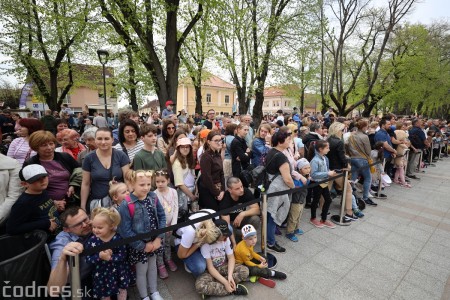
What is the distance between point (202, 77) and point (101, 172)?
1678 centimetres

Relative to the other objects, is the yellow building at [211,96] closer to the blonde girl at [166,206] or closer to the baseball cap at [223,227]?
the blonde girl at [166,206]

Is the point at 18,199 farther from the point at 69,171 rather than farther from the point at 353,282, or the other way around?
the point at 353,282

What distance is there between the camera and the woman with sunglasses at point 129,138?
361 cm

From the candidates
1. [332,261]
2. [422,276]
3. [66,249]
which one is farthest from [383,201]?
[66,249]

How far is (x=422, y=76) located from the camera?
69.3ft

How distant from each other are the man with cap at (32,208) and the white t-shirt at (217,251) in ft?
5.40

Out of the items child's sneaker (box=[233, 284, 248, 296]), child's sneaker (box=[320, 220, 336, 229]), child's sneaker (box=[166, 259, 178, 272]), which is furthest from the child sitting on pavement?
child's sneaker (box=[320, 220, 336, 229])

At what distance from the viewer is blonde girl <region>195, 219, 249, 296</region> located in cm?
261

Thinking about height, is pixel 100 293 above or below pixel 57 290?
below

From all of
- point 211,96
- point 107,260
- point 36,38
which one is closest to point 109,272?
point 107,260

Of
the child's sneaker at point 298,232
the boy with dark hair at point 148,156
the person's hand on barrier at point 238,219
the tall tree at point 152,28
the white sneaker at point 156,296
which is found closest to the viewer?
the white sneaker at point 156,296

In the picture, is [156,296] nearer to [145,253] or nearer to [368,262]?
[145,253]

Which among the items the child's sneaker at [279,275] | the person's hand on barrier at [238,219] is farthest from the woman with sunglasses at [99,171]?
the child's sneaker at [279,275]

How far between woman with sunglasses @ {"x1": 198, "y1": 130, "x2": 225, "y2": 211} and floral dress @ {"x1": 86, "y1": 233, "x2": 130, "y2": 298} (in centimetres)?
144
